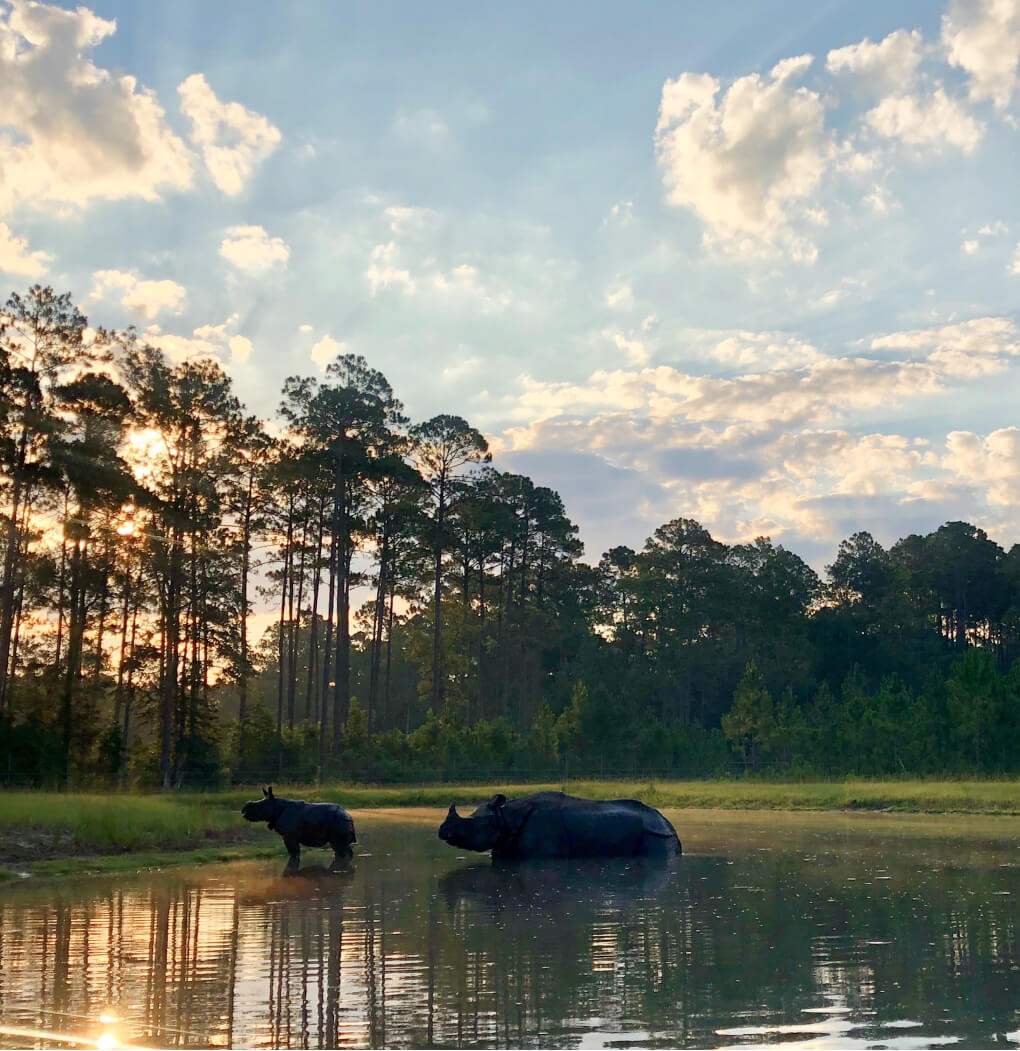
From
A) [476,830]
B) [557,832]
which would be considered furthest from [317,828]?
[557,832]

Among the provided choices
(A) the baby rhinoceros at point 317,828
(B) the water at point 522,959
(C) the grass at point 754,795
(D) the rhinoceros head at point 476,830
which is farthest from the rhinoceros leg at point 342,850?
(C) the grass at point 754,795

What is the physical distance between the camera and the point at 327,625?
62219 mm

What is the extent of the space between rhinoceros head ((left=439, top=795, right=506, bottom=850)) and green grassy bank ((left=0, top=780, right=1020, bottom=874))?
4250mm

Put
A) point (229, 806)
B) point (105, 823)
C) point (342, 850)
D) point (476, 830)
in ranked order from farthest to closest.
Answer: point (229, 806) < point (342, 850) < point (476, 830) < point (105, 823)

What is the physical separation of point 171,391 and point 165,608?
31.4 feet

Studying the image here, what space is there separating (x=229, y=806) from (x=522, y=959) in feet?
109

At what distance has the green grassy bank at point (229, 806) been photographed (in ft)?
74.3

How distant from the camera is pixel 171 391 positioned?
50.9 m

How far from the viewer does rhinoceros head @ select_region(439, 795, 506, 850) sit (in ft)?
81.6

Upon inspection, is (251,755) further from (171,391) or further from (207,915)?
(207,915)

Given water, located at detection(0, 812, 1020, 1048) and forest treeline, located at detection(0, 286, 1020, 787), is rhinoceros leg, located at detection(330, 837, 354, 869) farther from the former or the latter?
forest treeline, located at detection(0, 286, 1020, 787)

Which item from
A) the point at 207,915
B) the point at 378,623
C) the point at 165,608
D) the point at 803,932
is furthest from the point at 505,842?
the point at 378,623

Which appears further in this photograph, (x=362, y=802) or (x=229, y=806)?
(x=362, y=802)

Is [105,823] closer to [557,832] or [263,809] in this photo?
[263,809]
